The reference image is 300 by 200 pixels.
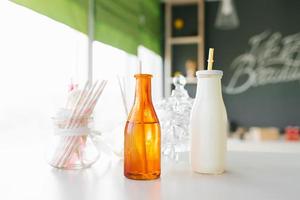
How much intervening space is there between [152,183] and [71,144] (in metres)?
0.24

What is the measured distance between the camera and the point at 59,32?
178cm

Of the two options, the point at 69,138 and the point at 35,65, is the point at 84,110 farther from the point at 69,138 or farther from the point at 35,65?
the point at 35,65

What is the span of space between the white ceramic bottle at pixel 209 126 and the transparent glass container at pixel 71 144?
0.27 meters

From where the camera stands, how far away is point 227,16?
11.3 ft

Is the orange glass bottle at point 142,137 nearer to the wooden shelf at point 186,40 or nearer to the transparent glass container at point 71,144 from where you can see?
the transparent glass container at point 71,144

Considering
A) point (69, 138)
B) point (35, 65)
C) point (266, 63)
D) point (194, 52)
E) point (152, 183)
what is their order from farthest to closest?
1. point (194, 52)
2. point (266, 63)
3. point (35, 65)
4. point (69, 138)
5. point (152, 183)

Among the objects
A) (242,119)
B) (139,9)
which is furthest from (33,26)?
(242,119)

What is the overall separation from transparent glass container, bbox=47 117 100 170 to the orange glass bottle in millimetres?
147

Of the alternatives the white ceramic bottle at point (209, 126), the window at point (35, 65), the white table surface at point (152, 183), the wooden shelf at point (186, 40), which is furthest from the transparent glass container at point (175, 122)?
the wooden shelf at point (186, 40)

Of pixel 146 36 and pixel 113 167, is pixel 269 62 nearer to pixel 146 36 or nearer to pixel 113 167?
pixel 146 36

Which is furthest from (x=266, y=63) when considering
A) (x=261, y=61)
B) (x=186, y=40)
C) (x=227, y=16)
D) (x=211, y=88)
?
(x=211, y=88)

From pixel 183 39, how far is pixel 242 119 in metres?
1.16

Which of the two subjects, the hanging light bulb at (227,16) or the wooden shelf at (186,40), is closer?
the hanging light bulb at (227,16)

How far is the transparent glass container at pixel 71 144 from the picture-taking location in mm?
782
